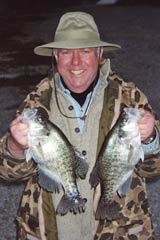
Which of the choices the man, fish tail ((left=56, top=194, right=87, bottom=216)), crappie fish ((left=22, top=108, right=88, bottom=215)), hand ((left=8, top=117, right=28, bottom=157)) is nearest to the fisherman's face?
the man

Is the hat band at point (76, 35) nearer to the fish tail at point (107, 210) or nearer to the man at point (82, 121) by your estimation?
the man at point (82, 121)

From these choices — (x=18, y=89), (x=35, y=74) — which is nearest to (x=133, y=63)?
(x=35, y=74)

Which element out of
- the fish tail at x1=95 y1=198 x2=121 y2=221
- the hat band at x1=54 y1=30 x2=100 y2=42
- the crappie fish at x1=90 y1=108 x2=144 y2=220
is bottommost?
the fish tail at x1=95 y1=198 x2=121 y2=221

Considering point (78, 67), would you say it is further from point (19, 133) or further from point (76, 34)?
point (19, 133)

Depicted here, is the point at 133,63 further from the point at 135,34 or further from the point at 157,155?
the point at 157,155

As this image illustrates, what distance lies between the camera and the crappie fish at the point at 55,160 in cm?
333

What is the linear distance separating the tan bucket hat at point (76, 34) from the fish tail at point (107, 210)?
91 centimetres

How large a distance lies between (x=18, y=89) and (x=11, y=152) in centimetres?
744

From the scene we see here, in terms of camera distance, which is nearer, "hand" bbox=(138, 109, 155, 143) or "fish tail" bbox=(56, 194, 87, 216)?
"hand" bbox=(138, 109, 155, 143)

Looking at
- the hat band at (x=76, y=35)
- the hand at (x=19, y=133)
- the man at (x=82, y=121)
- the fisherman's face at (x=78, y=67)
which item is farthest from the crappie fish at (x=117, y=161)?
the hat band at (x=76, y=35)

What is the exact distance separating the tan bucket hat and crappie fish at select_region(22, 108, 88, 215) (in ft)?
1.48

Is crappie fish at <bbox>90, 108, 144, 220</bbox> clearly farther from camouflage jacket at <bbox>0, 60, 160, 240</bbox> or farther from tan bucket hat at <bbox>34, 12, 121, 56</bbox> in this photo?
tan bucket hat at <bbox>34, 12, 121, 56</bbox>

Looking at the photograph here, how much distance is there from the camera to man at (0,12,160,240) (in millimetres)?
3596

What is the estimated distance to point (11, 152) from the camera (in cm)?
360
